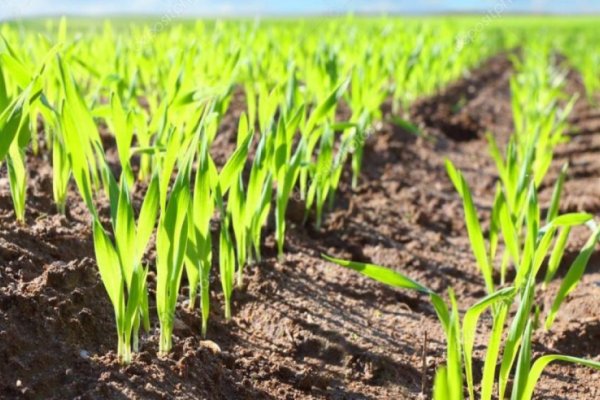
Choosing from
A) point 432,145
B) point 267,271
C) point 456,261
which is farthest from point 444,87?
point 267,271

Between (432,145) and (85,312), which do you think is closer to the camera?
(85,312)

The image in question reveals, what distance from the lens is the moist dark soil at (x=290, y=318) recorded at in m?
1.50

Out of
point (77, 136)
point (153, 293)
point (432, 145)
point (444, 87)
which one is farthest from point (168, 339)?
point (444, 87)

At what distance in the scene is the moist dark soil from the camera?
1.50 meters

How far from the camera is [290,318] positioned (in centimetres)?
198

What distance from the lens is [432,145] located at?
171 inches

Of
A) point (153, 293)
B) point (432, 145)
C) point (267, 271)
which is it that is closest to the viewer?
point (153, 293)

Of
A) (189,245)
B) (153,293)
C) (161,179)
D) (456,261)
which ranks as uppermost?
(161,179)

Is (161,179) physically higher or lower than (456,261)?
higher

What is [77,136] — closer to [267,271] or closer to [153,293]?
[153,293]

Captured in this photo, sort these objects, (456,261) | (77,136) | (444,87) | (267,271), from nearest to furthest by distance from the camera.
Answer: (77,136) < (267,271) < (456,261) < (444,87)

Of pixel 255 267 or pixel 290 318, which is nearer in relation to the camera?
pixel 290 318

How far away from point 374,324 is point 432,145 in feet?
8.10

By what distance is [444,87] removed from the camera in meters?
6.86
